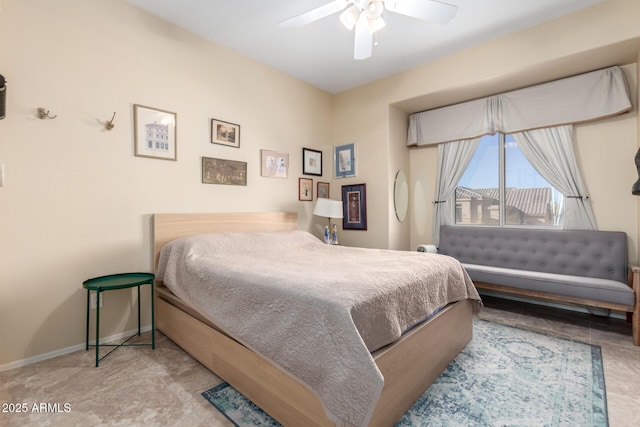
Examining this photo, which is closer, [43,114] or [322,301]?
[322,301]

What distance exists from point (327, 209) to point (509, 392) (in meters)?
2.55

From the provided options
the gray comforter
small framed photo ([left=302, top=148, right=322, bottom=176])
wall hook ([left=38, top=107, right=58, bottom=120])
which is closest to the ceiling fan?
the gray comforter

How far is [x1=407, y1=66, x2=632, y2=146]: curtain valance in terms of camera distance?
111 inches

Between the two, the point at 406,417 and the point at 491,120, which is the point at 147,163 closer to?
the point at 406,417

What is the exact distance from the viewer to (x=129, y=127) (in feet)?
8.21

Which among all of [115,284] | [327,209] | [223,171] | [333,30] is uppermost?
[333,30]

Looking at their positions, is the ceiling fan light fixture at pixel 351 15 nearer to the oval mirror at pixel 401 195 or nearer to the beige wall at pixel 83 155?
the beige wall at pixel 83 155

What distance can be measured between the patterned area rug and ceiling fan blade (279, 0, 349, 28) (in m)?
2.53

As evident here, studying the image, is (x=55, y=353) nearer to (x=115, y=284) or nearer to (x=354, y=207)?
(x=115, y=284)

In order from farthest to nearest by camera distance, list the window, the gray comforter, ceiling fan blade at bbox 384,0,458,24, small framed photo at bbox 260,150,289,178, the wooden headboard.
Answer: small framed photo at bbox 260,150,289,178 < the window < the wooden headboard < ceiling fan blade at bbox 384,0,458,24 < the gray comforter

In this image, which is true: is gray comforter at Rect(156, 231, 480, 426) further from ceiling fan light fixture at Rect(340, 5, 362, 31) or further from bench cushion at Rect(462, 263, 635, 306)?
ceiling fan light fixture at Rect(340, 5, 362, 31)

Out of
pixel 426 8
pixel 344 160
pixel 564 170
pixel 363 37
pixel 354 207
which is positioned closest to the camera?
pixel 426 8

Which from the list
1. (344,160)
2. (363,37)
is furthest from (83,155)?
(344,160)

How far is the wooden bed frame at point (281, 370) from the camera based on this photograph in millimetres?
1352
